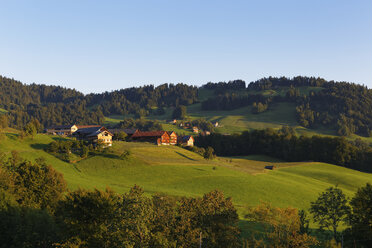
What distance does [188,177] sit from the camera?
92.2 meters

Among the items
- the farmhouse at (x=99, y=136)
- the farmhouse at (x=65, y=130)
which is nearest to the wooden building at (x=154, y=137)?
the farmhouse at (x=99, y=136)

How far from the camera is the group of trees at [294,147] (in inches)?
5556

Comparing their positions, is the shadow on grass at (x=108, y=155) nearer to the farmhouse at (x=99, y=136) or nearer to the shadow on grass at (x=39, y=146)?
the farmhouse at (x=99, y=136)

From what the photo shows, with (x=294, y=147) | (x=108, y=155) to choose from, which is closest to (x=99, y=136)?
(x=108, y=155)

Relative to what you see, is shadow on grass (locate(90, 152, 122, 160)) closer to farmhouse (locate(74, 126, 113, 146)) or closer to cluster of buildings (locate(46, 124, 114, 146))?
cluster of buildings (locate(46, 124, 114, 146))

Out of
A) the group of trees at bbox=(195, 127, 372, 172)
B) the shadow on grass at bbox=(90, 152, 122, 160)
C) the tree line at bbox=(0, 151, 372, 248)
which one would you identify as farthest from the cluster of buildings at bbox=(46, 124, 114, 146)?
the tree line at bbox=(0, 151, 372, 248)

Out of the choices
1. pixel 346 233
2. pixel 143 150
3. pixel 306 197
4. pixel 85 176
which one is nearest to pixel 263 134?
pixel 143 150

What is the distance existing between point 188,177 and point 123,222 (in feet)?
199

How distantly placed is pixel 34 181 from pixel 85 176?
1311 inches

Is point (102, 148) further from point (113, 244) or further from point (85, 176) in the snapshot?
point (113, 244)

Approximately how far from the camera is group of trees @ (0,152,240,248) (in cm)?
3191

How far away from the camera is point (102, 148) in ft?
361

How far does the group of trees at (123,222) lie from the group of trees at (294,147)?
121035 millimetres

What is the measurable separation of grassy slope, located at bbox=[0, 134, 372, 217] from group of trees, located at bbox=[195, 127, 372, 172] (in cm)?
3131
